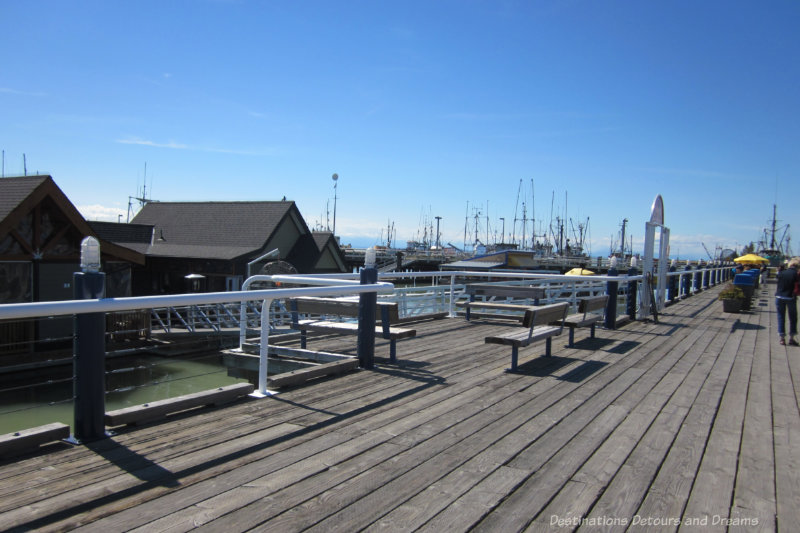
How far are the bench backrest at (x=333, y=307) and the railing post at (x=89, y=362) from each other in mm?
3276

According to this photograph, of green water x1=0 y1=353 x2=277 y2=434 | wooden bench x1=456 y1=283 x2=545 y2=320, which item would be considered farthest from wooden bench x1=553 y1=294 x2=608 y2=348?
green water x1=0 y1=353 x2=277 y2=434

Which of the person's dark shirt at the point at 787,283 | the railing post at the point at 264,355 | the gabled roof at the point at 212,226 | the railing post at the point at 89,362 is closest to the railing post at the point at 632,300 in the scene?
the person's dark shirt at the point at 787,283

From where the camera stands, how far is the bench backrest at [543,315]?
21.7ft

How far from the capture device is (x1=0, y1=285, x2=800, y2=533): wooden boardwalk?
9.68 feet

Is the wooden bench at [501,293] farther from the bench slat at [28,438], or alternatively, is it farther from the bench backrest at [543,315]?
the bench slat at [28,438]

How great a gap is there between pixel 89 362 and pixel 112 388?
425 inches

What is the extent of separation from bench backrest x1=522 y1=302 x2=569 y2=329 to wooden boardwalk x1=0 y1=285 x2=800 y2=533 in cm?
64

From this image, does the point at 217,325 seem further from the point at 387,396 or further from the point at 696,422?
the point at 696,422

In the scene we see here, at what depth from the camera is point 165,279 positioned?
26.1 meters

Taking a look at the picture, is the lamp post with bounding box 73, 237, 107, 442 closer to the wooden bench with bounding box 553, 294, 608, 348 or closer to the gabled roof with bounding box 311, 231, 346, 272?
the wooden bench with bounding box 553, 294, 608, 348

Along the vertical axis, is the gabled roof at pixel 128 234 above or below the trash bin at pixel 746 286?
above

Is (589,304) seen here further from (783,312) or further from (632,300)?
(632,300)

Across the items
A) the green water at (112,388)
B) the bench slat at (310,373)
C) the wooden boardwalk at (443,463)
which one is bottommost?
the green water at (112,388)

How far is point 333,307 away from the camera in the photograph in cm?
694
